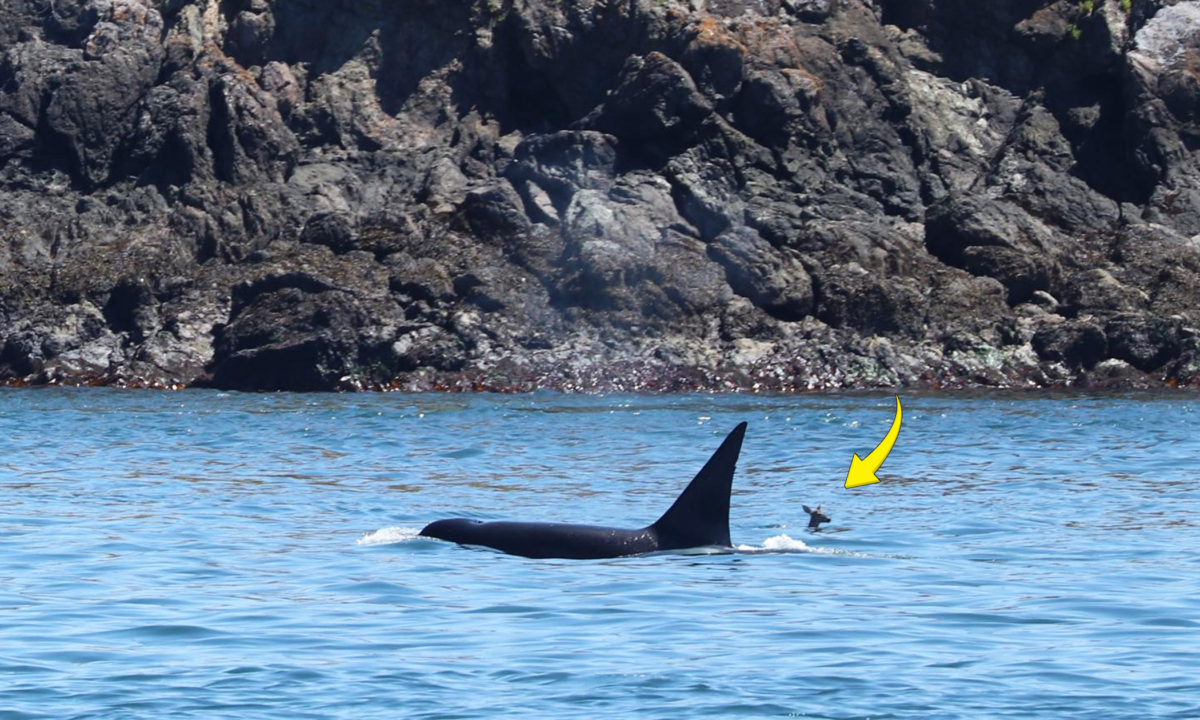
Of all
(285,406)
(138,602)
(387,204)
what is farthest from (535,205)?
(138,602)

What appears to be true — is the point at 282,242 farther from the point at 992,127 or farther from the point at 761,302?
the point at 992,127

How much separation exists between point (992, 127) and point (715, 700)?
4351cm

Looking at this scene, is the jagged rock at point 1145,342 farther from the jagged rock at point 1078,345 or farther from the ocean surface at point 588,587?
the ocean surface at point 588,587

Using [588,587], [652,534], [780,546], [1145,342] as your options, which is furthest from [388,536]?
[1145,342]

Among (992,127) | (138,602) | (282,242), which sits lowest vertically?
(138,602)

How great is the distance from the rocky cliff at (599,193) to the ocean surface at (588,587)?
15.2m

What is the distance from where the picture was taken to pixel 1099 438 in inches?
1125

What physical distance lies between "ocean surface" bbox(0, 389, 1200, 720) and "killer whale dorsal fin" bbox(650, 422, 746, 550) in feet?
0.96

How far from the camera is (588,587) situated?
1369 centimetres

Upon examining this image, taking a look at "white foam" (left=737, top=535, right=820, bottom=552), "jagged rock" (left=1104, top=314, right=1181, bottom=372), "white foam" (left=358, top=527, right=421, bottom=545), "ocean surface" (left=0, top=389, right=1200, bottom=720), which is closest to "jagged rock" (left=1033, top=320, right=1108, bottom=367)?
"jagged rock" (left=1104, top=314, right=1181, bottom=372)

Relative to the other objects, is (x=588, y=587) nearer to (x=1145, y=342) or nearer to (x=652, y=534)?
(x=652, y=534)

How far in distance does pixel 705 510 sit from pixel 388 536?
3.24m

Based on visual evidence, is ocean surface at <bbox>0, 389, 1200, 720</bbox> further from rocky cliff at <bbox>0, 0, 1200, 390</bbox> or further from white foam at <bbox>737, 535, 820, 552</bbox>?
rocky cliff at <bbox>0, 0, 1200, 390</bbox>

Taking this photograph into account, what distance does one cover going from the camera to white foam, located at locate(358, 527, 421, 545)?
16.3 m
